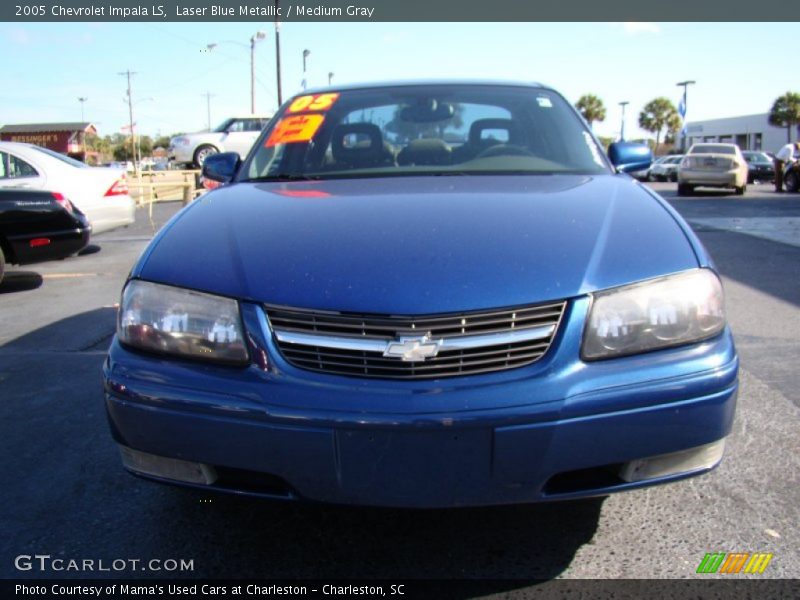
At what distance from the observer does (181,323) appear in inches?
77.4

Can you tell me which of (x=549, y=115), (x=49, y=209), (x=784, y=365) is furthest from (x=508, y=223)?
(x=49, y=209)

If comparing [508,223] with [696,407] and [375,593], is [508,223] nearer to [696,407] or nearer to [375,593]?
[696,407]

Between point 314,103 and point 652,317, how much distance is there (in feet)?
7.26

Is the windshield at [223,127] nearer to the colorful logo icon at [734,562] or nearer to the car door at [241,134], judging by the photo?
the car door at [241,134]

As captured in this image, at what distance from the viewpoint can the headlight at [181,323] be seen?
75.2 inches

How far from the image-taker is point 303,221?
2.28 metres

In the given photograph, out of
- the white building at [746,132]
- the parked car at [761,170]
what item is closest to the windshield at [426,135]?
the parked car at [761,170]

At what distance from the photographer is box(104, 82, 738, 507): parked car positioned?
5.74 ft

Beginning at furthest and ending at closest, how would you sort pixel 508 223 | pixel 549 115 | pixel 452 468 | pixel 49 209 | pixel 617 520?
pixel 49 209, pixel 549 115, pixel 617 520, pixel 508 223, pixel 452 468

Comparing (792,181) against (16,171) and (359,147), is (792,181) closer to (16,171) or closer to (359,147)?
(16,171)

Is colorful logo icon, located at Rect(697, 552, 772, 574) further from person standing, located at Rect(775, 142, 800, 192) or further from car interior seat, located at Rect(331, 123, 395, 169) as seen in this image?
person standing, located at Rect(775, 142, 800, 192)

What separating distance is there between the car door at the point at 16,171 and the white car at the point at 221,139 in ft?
39.0

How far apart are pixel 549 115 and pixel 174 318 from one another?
2.04 m

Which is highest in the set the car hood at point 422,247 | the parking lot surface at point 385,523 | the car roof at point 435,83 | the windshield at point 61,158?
the car roof at point 435,83
